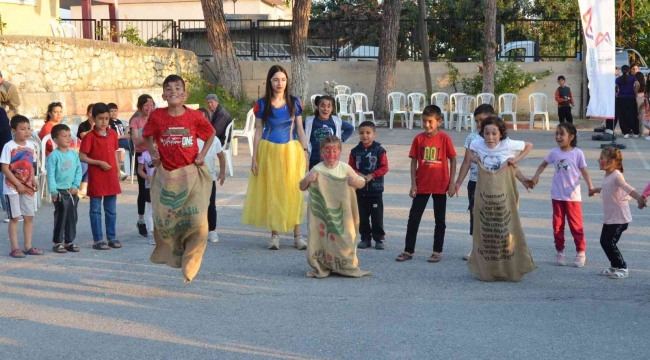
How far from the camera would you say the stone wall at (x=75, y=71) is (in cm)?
1562

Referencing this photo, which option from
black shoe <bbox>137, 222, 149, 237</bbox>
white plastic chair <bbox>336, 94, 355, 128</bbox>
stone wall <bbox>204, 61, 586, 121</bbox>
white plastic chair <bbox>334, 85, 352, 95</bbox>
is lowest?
black shoe <bbox>137, 222, 149, 237</bbox>

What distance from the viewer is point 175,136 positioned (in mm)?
7164

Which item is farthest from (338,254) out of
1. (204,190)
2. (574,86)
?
(574,86)

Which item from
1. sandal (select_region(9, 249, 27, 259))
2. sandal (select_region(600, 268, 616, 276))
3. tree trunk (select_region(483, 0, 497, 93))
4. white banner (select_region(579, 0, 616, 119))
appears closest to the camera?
sandal (select_region(600, 268, 616, 276))

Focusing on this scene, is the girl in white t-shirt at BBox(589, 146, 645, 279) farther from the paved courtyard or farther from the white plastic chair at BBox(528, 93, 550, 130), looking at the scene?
the white plastic chair at BBox(528, 93, 550, 130)

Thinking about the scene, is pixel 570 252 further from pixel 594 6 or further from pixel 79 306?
pixel 594 6

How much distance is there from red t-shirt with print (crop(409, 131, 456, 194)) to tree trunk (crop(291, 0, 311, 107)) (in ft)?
52.8

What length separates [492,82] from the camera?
24750 mm

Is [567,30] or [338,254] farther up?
[567,30]

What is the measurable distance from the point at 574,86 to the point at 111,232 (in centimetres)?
1964

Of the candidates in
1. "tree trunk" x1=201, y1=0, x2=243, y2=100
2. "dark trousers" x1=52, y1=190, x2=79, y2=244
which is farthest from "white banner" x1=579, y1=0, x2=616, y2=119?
"tree trunk" x1=201, y1=0, x2=243, y2=100

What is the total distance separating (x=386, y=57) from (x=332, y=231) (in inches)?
714

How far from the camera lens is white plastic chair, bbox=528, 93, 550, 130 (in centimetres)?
2358

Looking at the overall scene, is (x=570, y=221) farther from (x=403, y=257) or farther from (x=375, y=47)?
(x=375, y=47)
